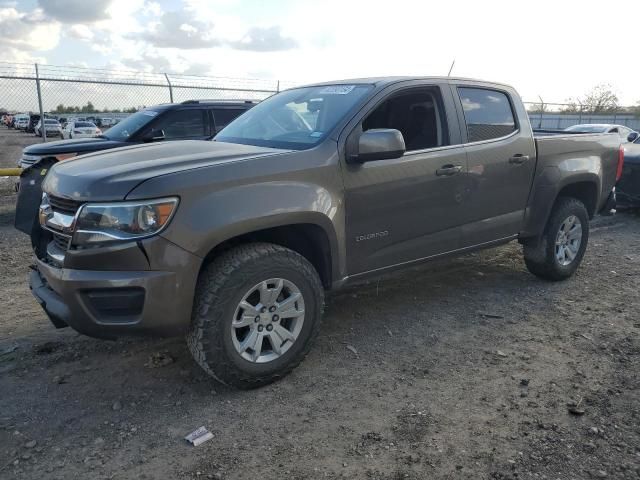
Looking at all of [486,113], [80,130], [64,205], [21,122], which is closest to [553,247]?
[486,113]

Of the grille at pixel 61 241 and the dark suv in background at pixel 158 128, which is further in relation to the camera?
the dark suv in background at pixel 158 128

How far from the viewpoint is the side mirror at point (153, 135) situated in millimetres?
7853

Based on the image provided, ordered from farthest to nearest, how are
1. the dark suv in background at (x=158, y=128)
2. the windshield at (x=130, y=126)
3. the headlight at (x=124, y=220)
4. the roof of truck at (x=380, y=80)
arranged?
1. the windshield at (x=130, y=126)
2. the dark suv in background at (x=158, y=128)
3. the roof of truck at (x=380, y=80)
4. the headlight at (x=124, y=220)

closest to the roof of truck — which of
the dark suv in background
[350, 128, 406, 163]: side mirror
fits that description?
[350, 128, 406, 163]: side mirror

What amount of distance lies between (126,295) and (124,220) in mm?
396

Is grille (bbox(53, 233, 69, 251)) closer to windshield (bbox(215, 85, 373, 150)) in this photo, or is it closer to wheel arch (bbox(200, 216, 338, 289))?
wheel arch (bbox(200, 216, 338, 289))

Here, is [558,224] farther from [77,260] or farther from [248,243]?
[77,260]

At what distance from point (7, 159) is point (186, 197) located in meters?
19.1

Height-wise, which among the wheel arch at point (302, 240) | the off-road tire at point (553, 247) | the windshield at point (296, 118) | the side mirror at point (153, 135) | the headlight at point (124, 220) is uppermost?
the windshield at point (296, 118)

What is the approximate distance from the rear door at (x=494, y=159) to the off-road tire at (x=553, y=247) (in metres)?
0.47

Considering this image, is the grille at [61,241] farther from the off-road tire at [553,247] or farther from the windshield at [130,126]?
the windshield at [130,126]

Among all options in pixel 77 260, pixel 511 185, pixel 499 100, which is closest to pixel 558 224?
pixel 511 185

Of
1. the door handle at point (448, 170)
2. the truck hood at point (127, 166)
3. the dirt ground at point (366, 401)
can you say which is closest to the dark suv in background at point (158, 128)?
the dirt ground at point (366, 401)

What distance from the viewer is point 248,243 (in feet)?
10.7
